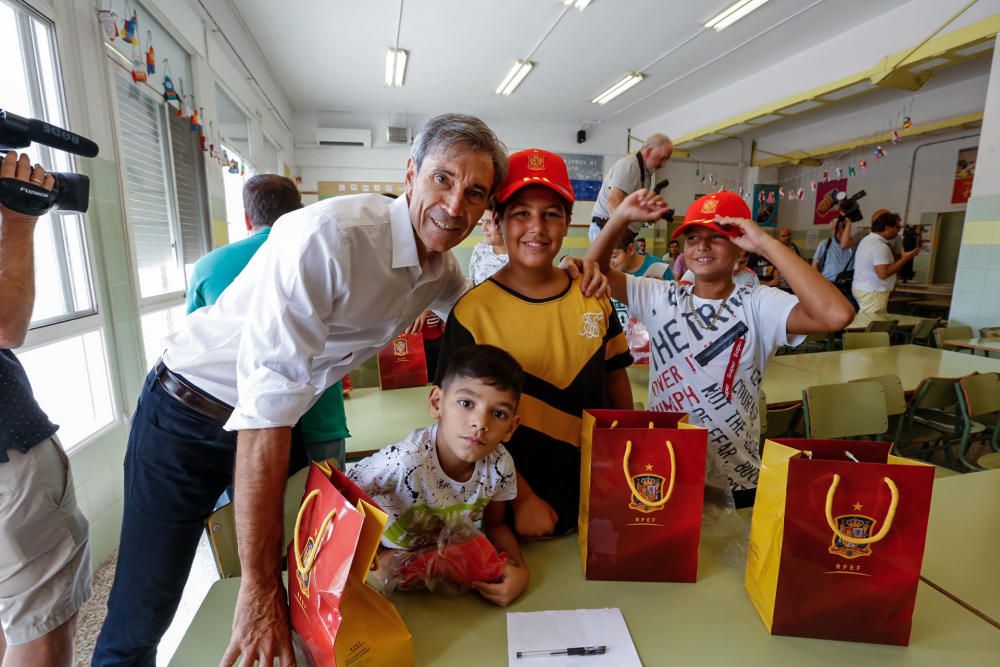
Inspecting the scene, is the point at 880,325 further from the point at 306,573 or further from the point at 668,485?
→ the point at 306,573

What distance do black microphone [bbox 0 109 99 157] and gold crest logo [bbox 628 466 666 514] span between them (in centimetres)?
147

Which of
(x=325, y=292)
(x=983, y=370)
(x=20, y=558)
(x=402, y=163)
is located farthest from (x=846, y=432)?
(x=402, y=163)

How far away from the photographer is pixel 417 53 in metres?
5.82

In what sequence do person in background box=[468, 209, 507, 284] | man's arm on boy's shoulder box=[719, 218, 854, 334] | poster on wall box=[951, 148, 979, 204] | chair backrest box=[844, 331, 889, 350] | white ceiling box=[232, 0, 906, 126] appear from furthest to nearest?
poster on wall box=[951, 148, 979, 204] < white ceiling box=[232, 0, 906, 126] < chair backrest box=[844, 331, 889, 350] < person in background box=[468, 209, 507, 284] < man's arm on boy's shoulder box=[719, 218, 854, 334]

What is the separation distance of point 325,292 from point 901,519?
1094mm

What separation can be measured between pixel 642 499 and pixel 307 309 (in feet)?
2.43

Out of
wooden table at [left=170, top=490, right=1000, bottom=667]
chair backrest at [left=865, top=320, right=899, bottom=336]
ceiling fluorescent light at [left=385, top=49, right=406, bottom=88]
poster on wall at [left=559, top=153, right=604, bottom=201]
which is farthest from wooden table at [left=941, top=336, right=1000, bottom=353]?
poster on wall at [left=559, top=153, right=604, bottom=201]

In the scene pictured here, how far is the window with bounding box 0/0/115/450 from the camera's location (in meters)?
1.93

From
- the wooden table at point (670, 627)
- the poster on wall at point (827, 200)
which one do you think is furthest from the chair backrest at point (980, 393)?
the poster on wall at point (827, 200)

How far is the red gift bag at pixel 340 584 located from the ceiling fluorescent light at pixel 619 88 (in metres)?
7.33

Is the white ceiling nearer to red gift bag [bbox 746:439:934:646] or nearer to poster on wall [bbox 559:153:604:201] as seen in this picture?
poster on wall [bbox 559:153:604:201]

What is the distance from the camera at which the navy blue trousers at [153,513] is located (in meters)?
1.23

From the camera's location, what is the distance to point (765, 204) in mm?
9945

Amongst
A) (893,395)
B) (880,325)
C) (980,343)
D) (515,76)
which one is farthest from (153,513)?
(515,76)
